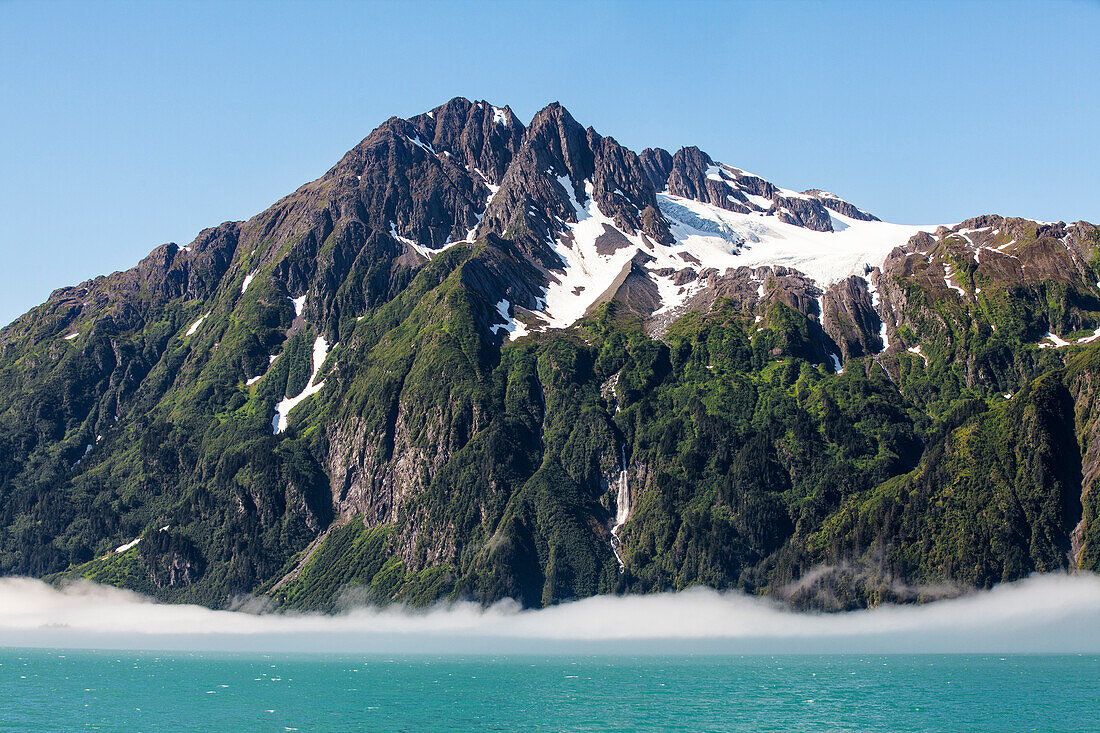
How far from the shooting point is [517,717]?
543 feet

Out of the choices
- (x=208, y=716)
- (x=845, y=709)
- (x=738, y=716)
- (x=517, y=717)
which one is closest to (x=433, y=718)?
(x=517, y=717)

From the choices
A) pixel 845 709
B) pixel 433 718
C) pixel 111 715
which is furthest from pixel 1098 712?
pixel 111 715

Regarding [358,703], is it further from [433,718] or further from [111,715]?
[111,715]

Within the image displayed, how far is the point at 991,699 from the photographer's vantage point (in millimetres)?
186250

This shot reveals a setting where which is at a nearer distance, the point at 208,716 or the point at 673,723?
the point at 673,723

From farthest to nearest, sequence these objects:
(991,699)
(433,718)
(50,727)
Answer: (991,699) < (433,718) < (50,727)

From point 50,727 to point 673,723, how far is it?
307 feet

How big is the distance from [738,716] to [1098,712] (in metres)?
57.9

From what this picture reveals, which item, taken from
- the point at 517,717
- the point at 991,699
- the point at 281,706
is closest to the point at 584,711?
the point at 517,717

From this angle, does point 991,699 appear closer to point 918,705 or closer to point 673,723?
point 918,705

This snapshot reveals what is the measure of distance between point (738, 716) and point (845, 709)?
21434 mm

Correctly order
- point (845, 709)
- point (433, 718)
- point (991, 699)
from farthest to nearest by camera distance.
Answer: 1. point (991, 699)
2. point (845, 709)
3. point (433, 718)

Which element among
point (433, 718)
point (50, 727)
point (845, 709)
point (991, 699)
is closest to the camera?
point (50, 727)

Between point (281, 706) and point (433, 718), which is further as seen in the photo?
point (281, 706)
